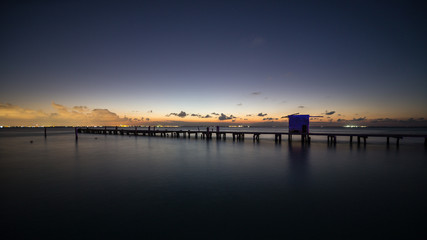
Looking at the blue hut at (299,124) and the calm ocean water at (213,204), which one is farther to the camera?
the blue hut at (299,124)

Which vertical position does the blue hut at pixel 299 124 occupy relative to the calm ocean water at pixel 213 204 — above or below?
above

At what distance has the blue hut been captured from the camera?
30.1m

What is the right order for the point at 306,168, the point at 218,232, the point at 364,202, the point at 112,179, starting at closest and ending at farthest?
the point at 218,232 → the point at 364,202 → the point at 112,179 → the point at 306,168

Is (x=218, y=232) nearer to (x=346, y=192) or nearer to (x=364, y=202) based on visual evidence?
(x=364, y=202)

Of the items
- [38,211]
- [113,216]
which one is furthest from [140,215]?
[38,211]

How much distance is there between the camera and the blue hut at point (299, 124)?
3006 cm

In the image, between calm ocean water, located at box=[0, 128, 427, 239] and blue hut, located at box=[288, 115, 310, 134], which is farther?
blue hut, located at box=[288, 115, 310, 134]

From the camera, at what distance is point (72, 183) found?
9766 mm

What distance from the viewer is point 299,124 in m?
30.6

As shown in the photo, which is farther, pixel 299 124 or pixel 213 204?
pixel 299 124

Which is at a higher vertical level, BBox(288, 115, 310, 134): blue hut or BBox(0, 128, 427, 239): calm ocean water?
BBox(288, 115, 310, 134): blue hut

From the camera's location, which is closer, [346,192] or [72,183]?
[346,192]

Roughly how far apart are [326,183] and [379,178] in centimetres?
328

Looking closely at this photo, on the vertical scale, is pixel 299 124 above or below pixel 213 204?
above
